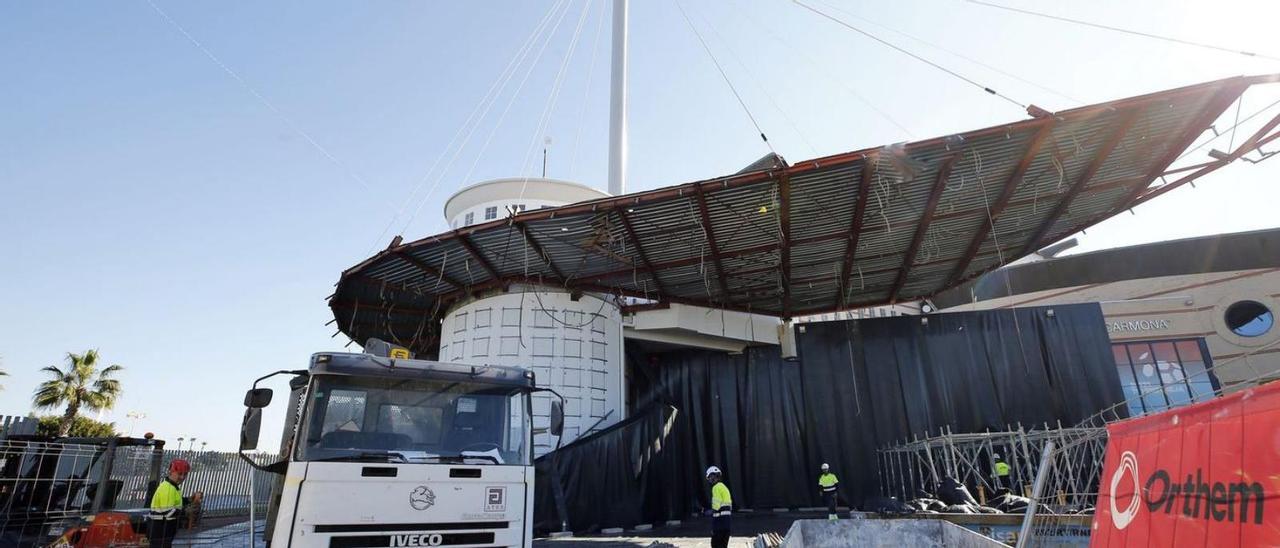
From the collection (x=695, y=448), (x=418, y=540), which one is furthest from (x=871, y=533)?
(x=695, y=448)

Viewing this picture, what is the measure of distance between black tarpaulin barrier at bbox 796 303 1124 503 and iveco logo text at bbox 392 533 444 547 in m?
17.4

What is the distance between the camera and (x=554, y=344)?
17781 millimetres

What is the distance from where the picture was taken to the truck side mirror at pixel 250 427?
6.00m

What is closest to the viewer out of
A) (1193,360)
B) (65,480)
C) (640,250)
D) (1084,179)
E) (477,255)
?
(65,480)

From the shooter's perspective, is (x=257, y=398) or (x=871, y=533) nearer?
(x=257, y=398)

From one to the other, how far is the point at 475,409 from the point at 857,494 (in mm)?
17269

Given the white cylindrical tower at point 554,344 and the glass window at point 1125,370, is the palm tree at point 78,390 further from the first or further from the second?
the glass window at point 1125,370

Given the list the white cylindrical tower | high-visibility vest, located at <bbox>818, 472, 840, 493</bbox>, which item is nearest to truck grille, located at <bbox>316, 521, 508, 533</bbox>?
the white cylindrical tower

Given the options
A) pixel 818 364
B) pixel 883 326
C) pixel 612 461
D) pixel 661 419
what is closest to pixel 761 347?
pixel 818 364

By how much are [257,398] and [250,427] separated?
283mm

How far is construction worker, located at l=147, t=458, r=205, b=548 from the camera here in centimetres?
827

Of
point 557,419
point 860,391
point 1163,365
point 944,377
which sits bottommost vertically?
point 557,419

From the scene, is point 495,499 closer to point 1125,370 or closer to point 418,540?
point 418,540

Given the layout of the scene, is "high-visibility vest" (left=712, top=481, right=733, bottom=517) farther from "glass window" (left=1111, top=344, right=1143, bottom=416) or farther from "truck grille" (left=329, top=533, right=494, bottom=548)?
"glass window" (left=1111, top=344, right=1143, bottom=416)
